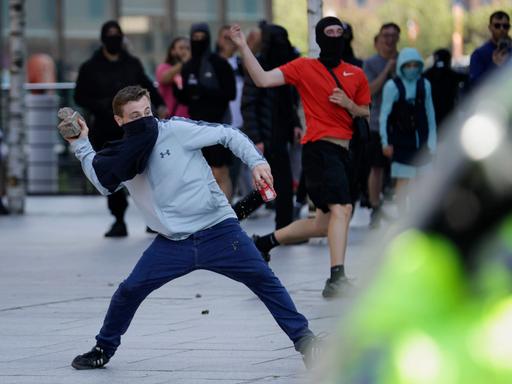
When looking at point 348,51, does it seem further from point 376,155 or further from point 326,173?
point 326,173

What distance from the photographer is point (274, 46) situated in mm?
12773

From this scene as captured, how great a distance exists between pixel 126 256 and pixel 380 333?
1045 cm

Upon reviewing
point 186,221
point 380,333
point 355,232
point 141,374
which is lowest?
point 355,232

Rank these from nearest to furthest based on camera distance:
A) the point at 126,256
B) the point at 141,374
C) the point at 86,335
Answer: the point at 141,374, the point at 86,335, the point at 126,256

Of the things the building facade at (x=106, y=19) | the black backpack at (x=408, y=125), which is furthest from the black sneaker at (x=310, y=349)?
the building facade at (x=106, y=19)

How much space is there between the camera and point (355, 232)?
15.0 metres

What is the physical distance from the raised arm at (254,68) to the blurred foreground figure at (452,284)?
6871 millimetres

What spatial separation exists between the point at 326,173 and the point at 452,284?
7.35 metres

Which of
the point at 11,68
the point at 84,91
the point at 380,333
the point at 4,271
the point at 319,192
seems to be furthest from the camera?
the point at 11,68

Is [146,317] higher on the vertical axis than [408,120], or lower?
lower

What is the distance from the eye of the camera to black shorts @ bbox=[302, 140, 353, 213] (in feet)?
31.8

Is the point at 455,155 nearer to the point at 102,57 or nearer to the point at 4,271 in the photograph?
the point at 4,271

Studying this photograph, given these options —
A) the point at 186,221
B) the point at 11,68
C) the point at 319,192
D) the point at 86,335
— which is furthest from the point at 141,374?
the point at 11,68

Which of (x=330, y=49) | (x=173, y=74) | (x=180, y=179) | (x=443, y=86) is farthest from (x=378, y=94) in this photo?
(x=180, y=179)
